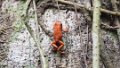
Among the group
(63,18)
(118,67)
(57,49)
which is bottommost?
(118,67)

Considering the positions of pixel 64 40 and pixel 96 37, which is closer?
pixel 96 37

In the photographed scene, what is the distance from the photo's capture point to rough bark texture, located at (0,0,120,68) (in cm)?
276

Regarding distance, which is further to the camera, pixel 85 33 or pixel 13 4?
pixel 13 4

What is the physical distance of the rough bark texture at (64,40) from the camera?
2.76 meters

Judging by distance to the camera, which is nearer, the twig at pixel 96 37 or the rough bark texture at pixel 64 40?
the twig at pixel 96 37

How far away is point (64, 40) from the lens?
2.90 metres

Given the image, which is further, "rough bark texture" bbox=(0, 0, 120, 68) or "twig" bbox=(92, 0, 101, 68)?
"rough bark texture" bbox=(0, 0, 120, 68)

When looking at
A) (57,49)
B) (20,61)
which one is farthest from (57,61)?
(20,61)

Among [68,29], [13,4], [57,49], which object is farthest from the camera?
[13,4]

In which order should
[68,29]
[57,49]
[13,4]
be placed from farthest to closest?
[13,4]
[68,29]
[57,49]

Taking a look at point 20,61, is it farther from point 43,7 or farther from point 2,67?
point 43,7

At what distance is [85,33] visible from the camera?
115 inches

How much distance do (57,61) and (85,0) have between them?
0.65 meters

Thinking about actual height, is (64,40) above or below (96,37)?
below
